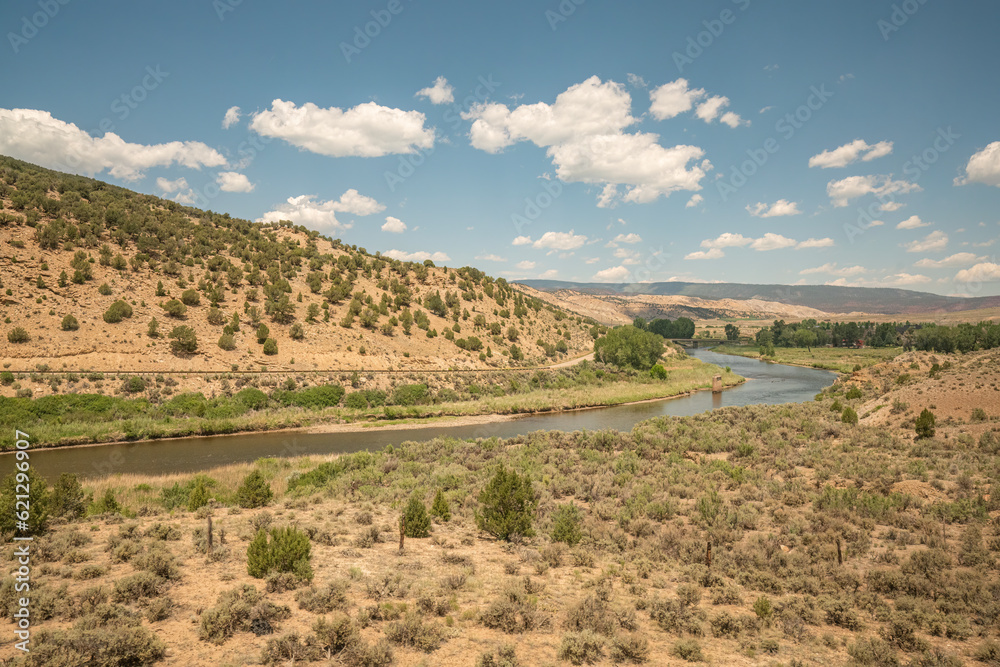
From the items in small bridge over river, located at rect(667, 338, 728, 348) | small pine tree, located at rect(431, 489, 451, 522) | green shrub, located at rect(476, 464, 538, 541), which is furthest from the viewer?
small bridge over river, located at rect(667, 338, 728, 348)

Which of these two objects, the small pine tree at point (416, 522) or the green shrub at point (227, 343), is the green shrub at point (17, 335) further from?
the small pine tree at point (416, 522)

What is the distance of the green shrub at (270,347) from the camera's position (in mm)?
46188

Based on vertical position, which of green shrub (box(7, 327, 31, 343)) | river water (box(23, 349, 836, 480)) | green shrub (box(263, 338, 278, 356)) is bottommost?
river water (box(23, 349, 836, 480))

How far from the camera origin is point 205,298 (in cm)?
4984

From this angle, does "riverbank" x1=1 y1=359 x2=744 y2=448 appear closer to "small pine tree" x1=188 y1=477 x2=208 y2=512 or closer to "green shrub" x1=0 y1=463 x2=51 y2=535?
"small pine tree" x1=188 y1=477 x2=208 y2=512

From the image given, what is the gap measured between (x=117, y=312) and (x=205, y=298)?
28.4ft

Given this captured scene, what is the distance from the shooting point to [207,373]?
3975 cm

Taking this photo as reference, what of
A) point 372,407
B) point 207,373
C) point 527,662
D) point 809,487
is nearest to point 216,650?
point 527,662

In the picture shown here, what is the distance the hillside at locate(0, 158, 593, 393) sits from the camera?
40094 mm

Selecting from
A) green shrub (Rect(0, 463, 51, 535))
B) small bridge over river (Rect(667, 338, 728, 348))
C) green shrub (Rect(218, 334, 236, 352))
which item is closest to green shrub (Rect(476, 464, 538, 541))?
green shrub (Rect(0, 463, 51, 535))

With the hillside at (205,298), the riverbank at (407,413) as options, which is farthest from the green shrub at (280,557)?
the hillside at (205,298)

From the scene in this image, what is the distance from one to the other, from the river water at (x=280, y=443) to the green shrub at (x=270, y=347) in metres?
13.8

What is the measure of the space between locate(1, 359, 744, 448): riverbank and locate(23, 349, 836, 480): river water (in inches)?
36.3

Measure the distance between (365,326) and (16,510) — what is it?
146ft
